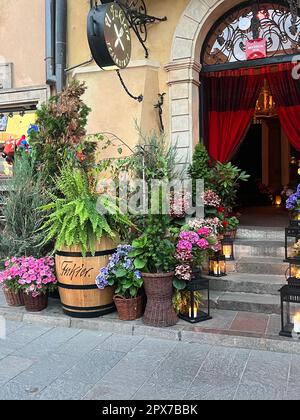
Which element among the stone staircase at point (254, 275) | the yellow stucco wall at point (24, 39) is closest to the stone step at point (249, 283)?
the stone staircase at point (254, 275)

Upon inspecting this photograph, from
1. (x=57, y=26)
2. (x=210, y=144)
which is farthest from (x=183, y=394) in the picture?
(x=57, y=26)

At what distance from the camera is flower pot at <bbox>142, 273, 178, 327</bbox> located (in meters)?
4.67

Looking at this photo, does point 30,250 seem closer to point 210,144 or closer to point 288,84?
point 210,144

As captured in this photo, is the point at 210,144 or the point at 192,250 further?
the point at 210,144

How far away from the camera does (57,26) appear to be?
7.60m

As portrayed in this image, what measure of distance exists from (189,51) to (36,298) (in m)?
4.40

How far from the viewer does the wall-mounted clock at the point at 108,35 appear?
5.41 metres

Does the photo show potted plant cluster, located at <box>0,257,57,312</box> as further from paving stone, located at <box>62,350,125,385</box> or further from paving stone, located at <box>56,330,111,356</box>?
paving stone, located at <box>62,350,125,385</box>

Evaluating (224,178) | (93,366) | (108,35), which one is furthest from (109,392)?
(108,35)

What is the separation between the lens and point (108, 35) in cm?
552

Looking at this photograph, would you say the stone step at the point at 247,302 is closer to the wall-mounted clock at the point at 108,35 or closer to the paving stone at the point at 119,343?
the paving stone at the point at 119,343

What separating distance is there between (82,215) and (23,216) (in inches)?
51.9

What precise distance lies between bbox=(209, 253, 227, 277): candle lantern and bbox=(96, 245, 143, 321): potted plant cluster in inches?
49.6
